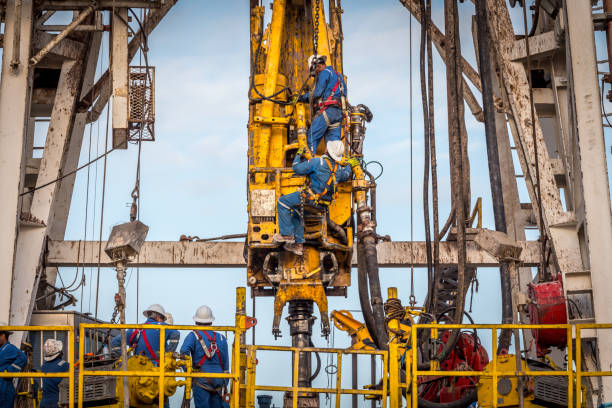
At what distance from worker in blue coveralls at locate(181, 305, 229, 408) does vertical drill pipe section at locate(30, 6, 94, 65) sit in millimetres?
5708

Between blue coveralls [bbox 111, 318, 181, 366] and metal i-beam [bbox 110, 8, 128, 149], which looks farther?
metal i-beam [bbox 110, 8, 128, 149]

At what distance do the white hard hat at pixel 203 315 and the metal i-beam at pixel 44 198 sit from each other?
13.2ft

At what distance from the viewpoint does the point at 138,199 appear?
12.1 metres

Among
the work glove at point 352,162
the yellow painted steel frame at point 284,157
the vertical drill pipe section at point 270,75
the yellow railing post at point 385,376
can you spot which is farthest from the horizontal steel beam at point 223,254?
the yellow railing post at point 385,376

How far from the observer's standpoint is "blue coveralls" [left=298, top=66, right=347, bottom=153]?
41.9ft

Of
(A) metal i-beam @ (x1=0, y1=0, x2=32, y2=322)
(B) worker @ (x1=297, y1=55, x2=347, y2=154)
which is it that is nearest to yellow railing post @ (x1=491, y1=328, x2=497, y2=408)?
(B) worker @ (x1=297, y1=55, x2=347, y2=154)

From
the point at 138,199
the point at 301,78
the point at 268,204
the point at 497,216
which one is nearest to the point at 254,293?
the point at 268,204

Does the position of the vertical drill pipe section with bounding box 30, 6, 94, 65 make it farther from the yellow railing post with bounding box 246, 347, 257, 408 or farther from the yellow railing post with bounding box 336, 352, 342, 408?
the yellow railing post with bounding box 336, 352, 342, 408

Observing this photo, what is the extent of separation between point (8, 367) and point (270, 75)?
210 inches

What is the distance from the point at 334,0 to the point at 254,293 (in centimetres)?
463

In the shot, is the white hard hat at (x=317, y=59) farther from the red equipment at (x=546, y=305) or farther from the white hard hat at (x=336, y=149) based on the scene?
the red equipment at (x=546, y=305)

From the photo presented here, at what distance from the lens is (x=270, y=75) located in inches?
541

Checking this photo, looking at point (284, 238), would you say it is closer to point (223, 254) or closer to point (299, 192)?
point (299, 192)

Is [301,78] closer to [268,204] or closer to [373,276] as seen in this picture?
[268,204]
